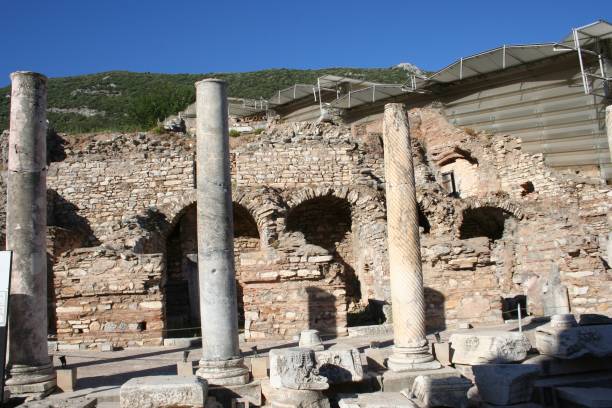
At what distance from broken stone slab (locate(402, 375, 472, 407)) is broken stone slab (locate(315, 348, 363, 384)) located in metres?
0.86

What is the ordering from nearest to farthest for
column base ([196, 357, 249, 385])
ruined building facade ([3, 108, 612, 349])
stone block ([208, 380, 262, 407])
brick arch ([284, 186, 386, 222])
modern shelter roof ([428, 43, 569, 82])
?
stone block ([208, 380, 262, 407]) → column base ([196, 357, 249, 385]) → ruined building facade ([3, 108, 612, 349]) → brick arch ([284, 186, 386, 222]) → modern shelter roof ([428, 43, 569, 82])

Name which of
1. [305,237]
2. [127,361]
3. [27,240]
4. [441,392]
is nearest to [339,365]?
[441,392]

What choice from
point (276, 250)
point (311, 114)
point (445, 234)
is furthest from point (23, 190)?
point (311, 114)

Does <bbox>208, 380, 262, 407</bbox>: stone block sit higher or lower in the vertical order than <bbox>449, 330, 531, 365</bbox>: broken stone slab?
lower

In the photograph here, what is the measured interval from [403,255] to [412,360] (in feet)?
6.02

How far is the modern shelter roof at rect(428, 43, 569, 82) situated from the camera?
80.1 feet

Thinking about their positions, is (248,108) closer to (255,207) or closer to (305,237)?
(305,237)

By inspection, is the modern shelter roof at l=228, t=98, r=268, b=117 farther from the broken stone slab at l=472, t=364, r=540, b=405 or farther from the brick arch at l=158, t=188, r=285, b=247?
the broken stone slab at l=472, t=364, r=540, b=405

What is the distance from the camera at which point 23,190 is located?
31.3 ft

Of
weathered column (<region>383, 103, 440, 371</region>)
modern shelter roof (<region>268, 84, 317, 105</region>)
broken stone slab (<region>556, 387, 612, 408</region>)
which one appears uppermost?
modern shelter roof (<region>268, 84, 317, 105</region>)

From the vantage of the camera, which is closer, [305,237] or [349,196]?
[349,196]

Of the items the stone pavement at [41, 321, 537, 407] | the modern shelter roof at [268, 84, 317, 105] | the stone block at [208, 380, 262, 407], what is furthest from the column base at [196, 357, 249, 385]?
the modern shelter roof at [268, 84, 317, 105]

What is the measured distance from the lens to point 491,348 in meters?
9.54

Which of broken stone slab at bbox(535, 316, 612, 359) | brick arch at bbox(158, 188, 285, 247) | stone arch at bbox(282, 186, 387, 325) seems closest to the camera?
broken stone slab at bbox(535, 316, 612, 359)
